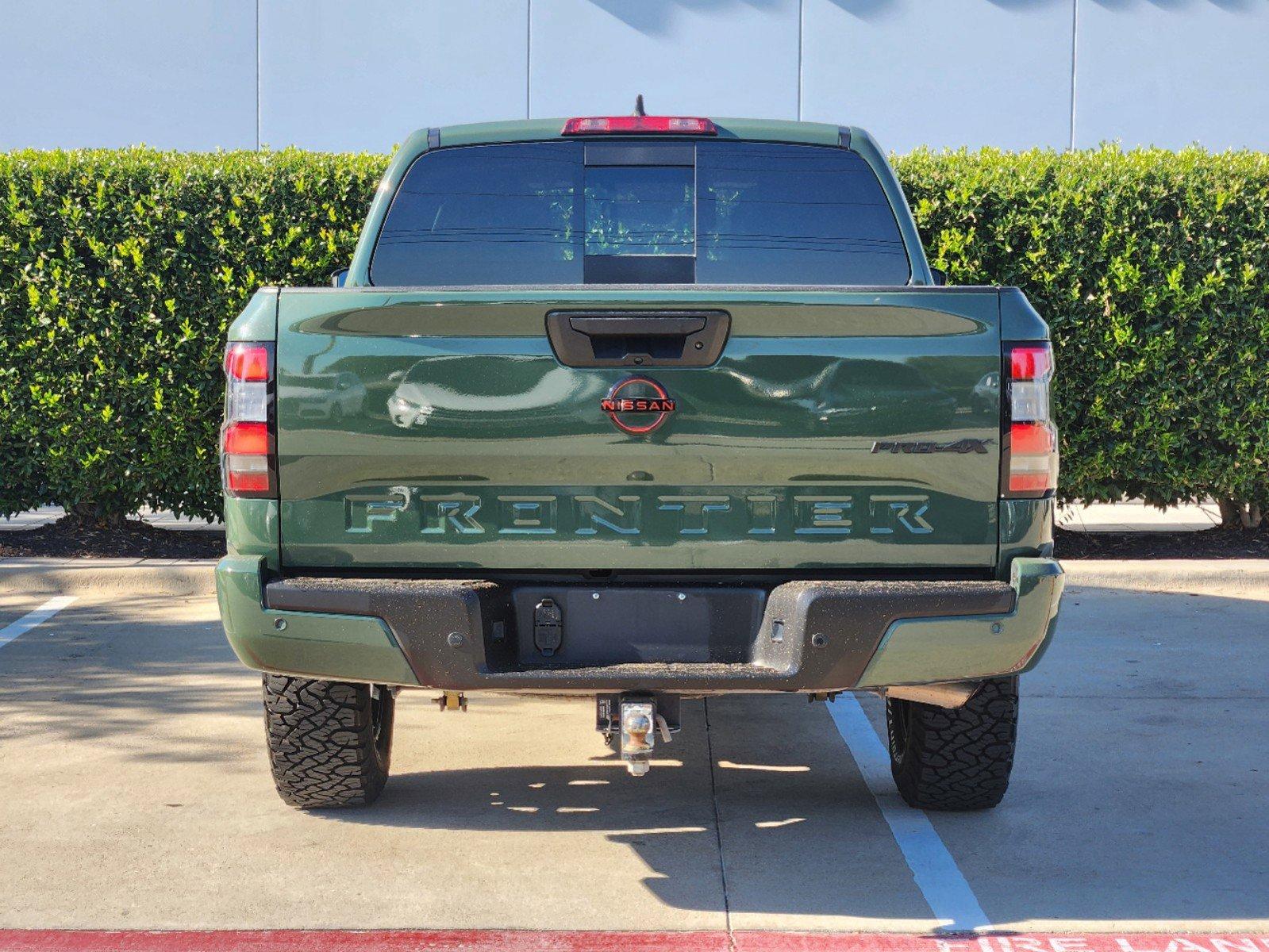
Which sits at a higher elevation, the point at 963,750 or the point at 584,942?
the point at 963,750

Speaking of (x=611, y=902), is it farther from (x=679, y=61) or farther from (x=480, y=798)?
(x=679, y=61)

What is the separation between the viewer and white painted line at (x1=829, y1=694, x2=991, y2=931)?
365cm

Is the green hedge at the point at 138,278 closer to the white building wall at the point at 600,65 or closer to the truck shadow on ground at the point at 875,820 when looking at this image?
the truck shadow on ground at the point at 875,820

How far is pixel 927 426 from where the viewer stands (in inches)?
140

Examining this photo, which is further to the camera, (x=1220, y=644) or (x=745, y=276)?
(x=1220, y=644)

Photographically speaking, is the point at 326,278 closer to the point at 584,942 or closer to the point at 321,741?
the point at 321,741

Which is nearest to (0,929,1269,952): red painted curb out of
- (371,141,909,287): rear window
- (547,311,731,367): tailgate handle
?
(547,311,731,367): tailgate handle

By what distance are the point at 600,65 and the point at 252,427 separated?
31.1 ft

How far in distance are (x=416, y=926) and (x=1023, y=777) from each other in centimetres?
224

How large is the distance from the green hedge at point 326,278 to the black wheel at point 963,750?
4.43 meters

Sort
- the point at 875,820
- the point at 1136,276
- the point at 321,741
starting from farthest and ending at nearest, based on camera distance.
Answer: the point at 1136,276 < the point at 875,820 < the point at 321,741

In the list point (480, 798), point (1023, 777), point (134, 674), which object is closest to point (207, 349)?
point (134, 674)

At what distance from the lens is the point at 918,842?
A: 13.7 feet

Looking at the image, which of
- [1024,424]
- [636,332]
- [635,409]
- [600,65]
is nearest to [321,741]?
[635,409]
